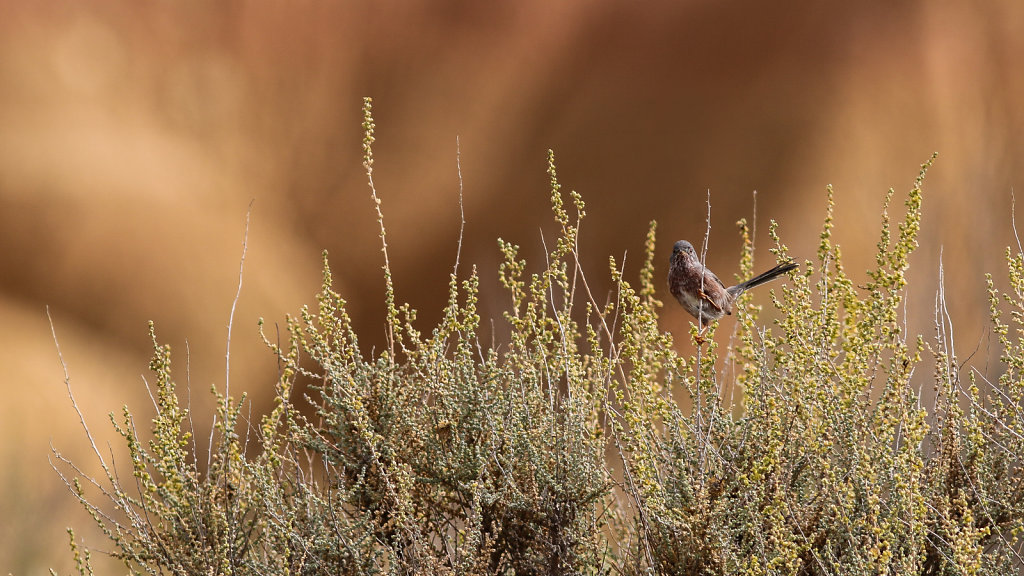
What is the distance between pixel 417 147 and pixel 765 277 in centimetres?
203

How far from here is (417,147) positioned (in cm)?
417

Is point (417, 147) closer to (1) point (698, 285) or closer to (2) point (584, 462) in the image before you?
(1) point (698, 285)

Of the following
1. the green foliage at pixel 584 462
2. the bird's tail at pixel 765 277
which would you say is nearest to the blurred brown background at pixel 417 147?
the bird's tail at pixel 765 277

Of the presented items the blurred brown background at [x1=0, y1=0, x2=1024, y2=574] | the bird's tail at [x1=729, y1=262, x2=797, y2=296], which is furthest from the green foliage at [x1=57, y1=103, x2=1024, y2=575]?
the blurred brown background at [x1=0, y1=0, x2=1024, y2=574]

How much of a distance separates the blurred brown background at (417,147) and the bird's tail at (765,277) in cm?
112

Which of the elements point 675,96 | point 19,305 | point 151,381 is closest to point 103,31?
point 19,305

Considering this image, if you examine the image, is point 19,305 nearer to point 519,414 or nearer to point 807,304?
point 519,414

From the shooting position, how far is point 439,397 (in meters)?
2.45

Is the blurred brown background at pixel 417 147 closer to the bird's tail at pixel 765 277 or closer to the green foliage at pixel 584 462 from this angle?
the bird's tail at pixel 765 277

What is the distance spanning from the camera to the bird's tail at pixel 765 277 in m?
2.41

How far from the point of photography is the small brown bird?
8.54 feet

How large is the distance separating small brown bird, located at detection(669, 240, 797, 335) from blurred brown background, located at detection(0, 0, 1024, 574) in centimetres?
117

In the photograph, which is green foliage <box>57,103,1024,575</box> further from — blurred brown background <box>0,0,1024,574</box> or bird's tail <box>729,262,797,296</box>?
blurred brown background <box>0,0,1024,574</box>

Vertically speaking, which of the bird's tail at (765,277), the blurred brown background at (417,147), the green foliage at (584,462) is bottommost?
the green foliage at (584,462)
